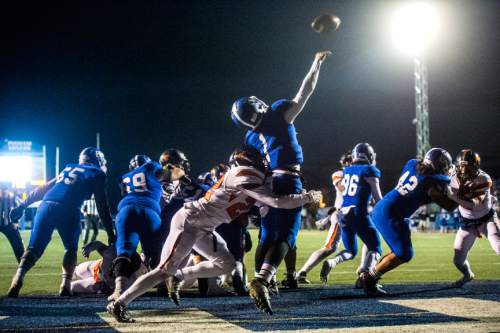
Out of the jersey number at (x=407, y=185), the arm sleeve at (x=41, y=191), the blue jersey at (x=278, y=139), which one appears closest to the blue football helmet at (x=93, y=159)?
the arm sleeve at (x=41, y=191)

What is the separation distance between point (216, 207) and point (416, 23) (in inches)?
995

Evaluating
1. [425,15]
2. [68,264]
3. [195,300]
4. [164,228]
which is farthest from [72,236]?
[425,15]

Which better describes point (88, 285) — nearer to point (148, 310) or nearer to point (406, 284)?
point (148, 310)

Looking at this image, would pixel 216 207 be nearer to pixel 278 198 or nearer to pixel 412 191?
pixel 278 198

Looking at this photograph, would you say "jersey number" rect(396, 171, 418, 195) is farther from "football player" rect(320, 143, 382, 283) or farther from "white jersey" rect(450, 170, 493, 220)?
"white jersey" rect(450, 170, 493, 220)

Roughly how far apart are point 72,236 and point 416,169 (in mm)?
4393

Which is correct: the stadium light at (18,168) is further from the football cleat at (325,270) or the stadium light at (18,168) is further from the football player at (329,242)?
the football cleat at (325,270)

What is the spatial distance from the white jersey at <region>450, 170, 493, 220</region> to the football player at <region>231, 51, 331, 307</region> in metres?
3.15

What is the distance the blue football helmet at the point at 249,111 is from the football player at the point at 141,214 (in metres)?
1.03

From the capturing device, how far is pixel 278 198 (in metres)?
5.30

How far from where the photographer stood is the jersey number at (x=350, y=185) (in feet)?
27.5

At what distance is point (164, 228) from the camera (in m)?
7.57

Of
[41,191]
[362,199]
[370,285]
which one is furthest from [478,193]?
[41,191]

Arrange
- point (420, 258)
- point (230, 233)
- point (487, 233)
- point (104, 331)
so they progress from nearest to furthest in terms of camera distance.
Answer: point (104, 331)
point (230, 233)
point (487, 233)
point (420, 258)
